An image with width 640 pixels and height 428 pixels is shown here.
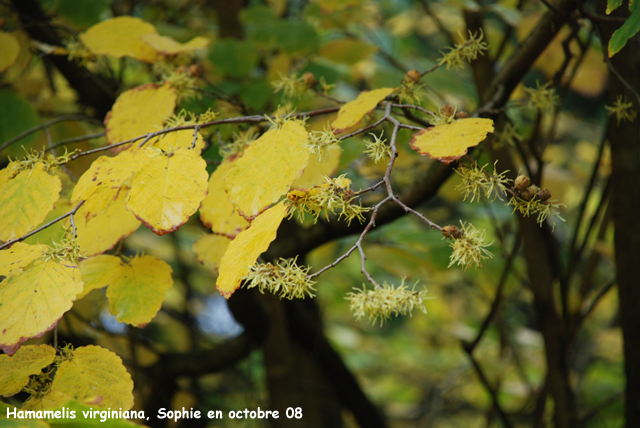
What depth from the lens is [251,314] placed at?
3.31ft

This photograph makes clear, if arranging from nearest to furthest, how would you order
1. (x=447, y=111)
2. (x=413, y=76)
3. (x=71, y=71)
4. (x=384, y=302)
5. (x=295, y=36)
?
(x=384, y=302) < (x=447, y=111) < (x=413, y=76) < (x=71, y=71) < (x=295, y=36)

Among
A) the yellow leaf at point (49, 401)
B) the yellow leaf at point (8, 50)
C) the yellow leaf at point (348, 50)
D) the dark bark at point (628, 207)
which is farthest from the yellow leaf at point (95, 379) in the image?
the yellow leaf at point (348, 50)

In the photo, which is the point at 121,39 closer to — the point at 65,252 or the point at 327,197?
the point at 65,252

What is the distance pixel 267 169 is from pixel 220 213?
12cm

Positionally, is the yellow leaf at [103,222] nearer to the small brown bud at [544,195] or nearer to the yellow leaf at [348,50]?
the small brown bud at [544,195]

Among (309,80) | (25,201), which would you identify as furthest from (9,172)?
(309,80)

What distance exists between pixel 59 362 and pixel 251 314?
0.53 metres

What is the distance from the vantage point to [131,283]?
0.55 metres

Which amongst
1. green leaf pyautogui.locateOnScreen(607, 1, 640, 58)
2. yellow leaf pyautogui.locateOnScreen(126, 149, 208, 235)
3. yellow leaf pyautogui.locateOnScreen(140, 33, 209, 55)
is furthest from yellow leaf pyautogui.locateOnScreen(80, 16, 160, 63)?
green leaf pyautogui.locateOnScreen(607, 1, 640, 58)

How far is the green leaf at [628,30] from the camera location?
48 centimetres

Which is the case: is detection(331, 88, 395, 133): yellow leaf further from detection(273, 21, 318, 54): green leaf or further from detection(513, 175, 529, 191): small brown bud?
detection(273, 21, 318, 54): green leaf

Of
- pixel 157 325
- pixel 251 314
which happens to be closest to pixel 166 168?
pixel 251 314

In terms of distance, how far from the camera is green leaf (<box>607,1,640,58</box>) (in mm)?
475

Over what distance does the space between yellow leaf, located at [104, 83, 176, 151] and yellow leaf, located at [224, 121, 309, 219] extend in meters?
0.19
